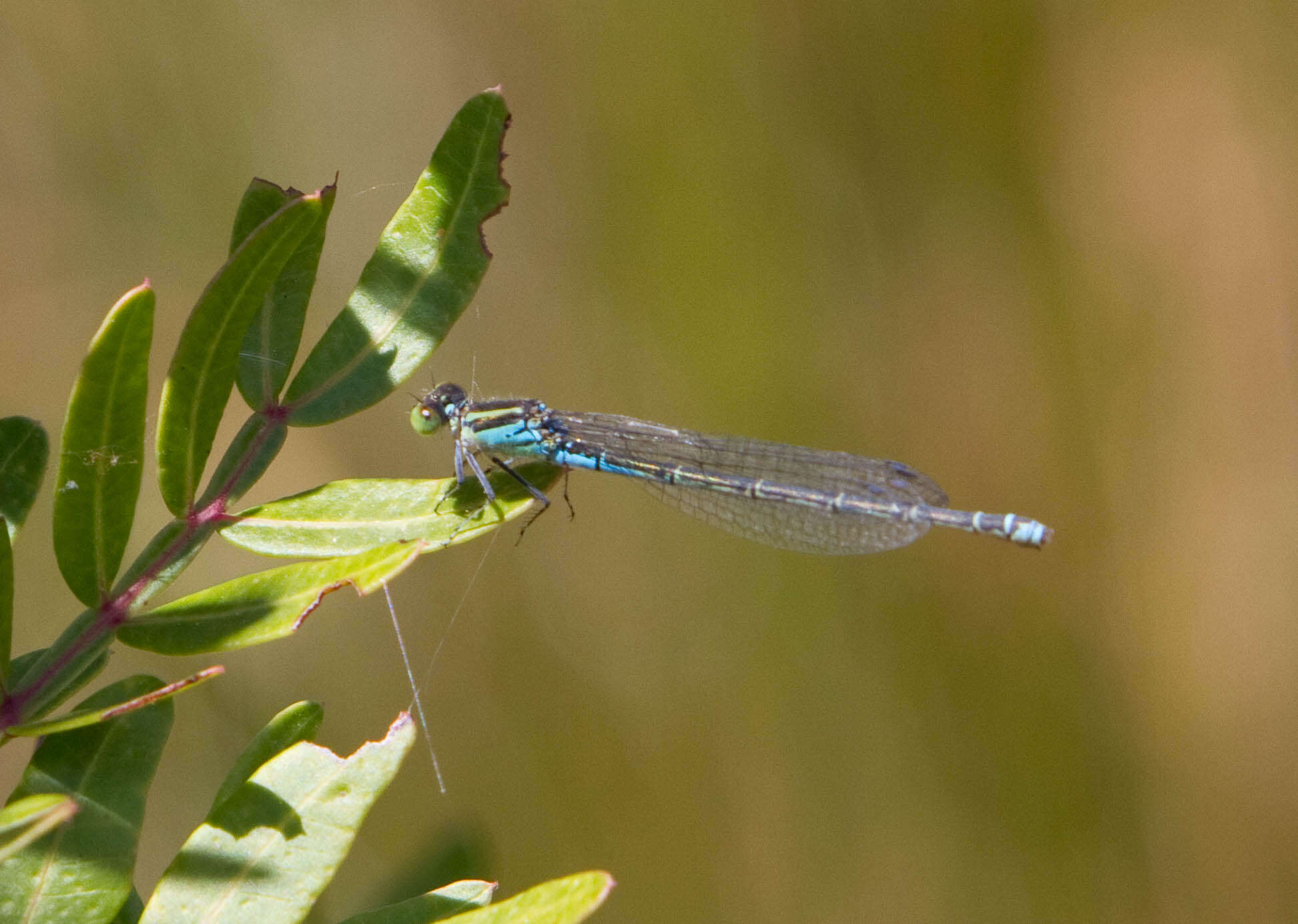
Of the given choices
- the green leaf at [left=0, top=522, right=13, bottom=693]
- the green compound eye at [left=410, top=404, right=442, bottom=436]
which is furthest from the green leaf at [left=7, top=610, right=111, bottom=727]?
the green compound eye at [left=410, top=404, right=442, bottom=436]

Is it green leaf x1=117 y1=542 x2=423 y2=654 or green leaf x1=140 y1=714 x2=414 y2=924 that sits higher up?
green leaf x1=117 y1=542 x2=423 y2=654

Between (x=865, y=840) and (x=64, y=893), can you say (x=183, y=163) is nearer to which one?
(x=64, y=893)

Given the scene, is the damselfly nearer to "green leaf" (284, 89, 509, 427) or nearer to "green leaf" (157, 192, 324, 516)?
"green leaf" (284, 89, 509, 427)

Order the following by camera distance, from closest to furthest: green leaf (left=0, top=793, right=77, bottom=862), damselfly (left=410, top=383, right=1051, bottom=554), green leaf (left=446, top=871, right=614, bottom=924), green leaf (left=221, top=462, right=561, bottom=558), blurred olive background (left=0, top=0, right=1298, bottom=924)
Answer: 1. green leaf (left=0, top=793, right=77, bottom=862)
2. green leaf (left=446, top=871, right=614, bottom=924)
3. green leaf (left=221, top=462, right=561, bottom=558)
4. damselfly (left=410, top=383, right=1051, bottom=554)
5. blurred olive background (left=0, top=0, right=1298, bottom=924)

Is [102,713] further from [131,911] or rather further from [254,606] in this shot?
[131,911]

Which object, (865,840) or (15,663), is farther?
(865,840)

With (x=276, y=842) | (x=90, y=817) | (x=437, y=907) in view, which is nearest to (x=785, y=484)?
(x=437, y=907)

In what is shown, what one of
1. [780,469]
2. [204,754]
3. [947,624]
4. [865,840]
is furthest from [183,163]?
[865,840]

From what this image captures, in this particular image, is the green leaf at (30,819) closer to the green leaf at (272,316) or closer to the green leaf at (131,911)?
the green leaf at (131,911)
